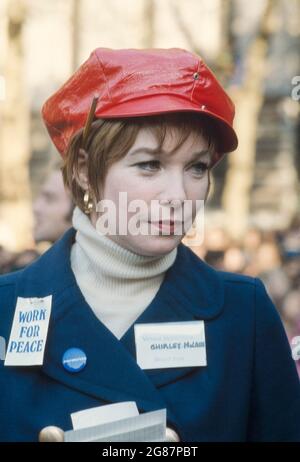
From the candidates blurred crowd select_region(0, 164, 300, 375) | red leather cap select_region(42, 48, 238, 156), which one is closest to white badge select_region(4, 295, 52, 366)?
red leather cap select_region(42, 48, 238, 156)

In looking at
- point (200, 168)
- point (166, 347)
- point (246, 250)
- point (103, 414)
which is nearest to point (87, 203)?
point (200, 168)

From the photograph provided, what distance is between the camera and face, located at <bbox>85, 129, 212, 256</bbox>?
7.47ft

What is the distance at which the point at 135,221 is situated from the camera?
7.59 feet

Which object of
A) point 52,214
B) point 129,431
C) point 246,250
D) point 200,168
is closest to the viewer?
point 129,431

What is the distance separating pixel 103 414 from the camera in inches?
92.0

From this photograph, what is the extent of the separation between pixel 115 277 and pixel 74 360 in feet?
0.76

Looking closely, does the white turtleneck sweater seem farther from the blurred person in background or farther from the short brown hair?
the blurred person in background

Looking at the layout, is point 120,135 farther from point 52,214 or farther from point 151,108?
point 52,214

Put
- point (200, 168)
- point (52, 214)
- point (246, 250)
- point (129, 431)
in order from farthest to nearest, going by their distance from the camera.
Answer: point (246, 250) → point (52, 214) → point (200, 168) → point (129, 431)

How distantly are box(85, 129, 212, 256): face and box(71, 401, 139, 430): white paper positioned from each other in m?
0.38

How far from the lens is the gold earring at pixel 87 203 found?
8.08 feet

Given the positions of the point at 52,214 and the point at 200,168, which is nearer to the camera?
the point at 200,168

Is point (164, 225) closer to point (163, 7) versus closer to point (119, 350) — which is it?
point (119, 350)

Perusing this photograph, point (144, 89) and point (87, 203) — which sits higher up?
point (144, 89)
